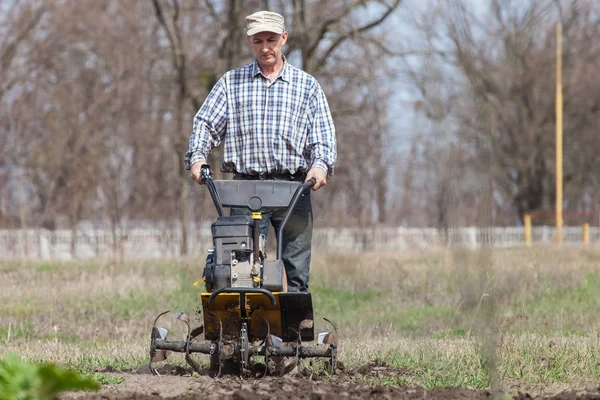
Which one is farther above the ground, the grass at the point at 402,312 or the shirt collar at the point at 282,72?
the shirt collar at the point at 282,72

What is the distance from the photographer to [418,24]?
2.17m

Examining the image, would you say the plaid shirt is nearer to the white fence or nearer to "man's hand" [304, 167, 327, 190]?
"man's hand" [304, 167, 327, 190]

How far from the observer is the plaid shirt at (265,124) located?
5.33 m

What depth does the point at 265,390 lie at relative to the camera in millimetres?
4059

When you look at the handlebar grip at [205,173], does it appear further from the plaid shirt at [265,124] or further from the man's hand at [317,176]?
the man's hand at [317,176]

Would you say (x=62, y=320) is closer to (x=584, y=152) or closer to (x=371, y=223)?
(x=371, y=223)

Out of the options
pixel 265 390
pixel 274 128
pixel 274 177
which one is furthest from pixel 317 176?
pixel 265 390

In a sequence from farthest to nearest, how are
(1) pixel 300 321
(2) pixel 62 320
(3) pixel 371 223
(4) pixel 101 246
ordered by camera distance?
1. (3) pixel 371 223
2. (4) pixel 101 246
3. (2) pixel 62 320
4. (1) pixel 300 321

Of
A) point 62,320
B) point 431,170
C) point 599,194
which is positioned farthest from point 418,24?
point 599,194

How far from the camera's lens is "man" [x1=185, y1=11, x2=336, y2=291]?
5.32m

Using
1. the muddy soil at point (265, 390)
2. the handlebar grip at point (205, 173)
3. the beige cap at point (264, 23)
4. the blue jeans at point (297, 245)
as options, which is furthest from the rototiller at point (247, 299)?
the beige cap at point (264, 23)

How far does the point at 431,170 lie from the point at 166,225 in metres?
20.4

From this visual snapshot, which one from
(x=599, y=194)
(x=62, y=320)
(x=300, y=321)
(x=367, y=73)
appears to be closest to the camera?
(x=300, y=321)

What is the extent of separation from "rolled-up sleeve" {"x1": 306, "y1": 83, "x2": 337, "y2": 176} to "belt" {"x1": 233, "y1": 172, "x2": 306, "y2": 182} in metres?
0.13
